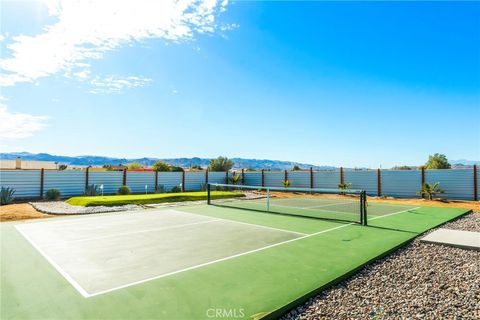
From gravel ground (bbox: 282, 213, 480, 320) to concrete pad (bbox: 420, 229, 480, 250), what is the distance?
645 mm

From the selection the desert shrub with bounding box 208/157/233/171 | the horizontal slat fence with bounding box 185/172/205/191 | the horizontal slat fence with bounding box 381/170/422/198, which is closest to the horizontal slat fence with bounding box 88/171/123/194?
the horizontal slat fence with bounding box 185/172/205/191

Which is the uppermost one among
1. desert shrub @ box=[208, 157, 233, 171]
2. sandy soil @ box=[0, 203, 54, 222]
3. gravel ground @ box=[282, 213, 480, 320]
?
desert shrub @ box=[208, 157, 233, 171]

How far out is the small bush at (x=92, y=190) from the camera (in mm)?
19533

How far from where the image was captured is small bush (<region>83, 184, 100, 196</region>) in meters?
19.5

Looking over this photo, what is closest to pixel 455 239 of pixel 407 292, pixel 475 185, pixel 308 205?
pixel 407 292

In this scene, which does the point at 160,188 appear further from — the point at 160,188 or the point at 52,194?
the point at 52,194

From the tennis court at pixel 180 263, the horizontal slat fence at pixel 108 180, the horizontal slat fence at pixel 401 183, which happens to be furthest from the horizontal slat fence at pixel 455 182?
the horizontal slat fence at pixel 108 180

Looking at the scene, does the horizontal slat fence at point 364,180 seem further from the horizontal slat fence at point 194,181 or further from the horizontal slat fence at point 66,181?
the horizontal slat fence at point 66,181

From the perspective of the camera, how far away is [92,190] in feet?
64.6

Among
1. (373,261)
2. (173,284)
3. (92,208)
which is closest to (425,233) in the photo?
(373,261)

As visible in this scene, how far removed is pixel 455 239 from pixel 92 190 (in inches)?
772

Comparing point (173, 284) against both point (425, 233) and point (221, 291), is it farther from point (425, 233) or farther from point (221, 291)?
point (425, 233)

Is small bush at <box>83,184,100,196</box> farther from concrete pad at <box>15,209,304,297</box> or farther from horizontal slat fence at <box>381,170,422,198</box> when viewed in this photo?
horizontal slat fence at <box>381,170,422,198</box>

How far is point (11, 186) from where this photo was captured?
56.2 ft
